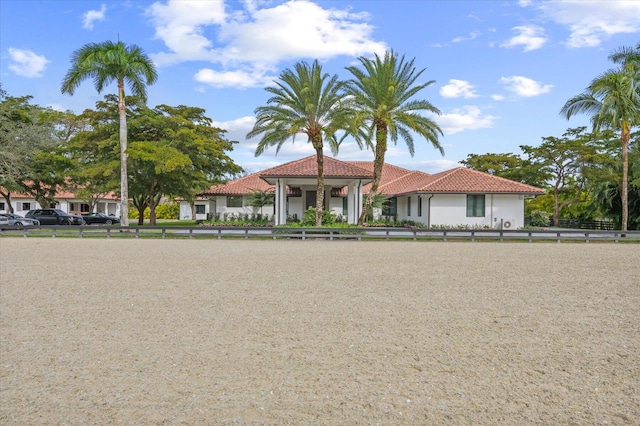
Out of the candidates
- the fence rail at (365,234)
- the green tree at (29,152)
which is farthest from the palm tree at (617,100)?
the green tree at (29,152)

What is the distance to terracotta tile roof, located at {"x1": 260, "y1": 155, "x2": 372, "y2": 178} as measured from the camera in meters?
30.7

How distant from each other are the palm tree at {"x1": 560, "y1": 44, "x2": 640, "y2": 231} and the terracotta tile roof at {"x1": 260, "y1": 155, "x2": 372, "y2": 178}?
13362mm

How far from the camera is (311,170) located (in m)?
31.7

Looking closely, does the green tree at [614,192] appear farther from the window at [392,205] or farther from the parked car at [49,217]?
the parked car at [49,217]

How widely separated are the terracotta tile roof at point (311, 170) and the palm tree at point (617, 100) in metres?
13.4

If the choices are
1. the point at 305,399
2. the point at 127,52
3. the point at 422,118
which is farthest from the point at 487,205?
the point at 305,399

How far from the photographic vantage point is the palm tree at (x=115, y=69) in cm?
2562

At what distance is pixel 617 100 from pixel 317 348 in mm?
25990

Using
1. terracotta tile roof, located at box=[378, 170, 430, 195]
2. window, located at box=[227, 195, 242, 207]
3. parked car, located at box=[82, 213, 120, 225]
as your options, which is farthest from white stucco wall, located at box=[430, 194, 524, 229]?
parked car, located at box=[82, 213, 120, 225]

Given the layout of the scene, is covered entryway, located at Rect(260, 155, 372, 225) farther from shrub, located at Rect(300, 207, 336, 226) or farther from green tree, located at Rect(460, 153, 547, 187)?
green tree, located at Rect(460, 153, 547, 187)

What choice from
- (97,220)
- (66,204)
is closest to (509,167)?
(97,220)

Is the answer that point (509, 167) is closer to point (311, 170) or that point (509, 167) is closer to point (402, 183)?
point (402, 183)

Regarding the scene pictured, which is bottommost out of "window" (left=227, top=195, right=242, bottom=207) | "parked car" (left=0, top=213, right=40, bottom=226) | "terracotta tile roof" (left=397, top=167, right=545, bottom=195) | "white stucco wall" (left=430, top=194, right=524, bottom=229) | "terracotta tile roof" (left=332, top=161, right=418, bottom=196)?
"parked car" (left=0, top=213, right=40, bottom=226)

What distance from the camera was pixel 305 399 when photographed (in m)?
4.22
